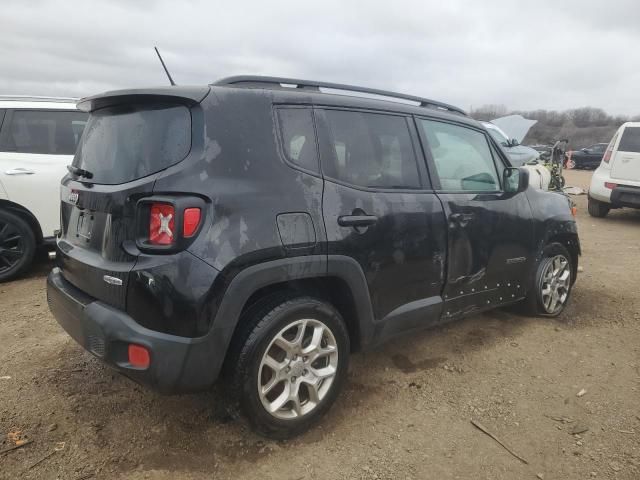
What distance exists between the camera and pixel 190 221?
213 cm

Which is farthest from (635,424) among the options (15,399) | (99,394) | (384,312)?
(15,399)

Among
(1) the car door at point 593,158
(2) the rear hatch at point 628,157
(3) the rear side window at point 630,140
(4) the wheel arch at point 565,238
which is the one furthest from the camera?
(1) the car door at point 593,158

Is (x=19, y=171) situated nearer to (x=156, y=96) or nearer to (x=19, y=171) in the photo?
(x=19, y=171)

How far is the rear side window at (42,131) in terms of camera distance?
5160 mm

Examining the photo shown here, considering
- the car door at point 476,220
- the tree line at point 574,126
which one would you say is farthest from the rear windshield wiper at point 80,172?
the tree line at point 574,126

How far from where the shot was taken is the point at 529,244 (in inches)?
153

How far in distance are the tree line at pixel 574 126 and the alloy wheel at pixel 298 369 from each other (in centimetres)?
4889

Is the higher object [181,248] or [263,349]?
[181,248]

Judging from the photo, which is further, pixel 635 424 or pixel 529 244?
pixel 529 244

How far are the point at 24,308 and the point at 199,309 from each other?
3.04 metres

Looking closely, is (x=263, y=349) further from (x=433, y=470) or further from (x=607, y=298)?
(x=607, y=298)

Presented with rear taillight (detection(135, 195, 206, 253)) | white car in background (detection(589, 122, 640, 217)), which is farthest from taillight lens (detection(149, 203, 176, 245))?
white car in background (detection(589, 122, 640, 217))

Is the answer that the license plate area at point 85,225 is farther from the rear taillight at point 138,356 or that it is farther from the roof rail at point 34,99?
the roof rail at point 34,99

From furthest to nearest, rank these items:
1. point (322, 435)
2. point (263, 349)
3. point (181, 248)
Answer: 1. point (322, 435)
2. point (263, 349)
3. point (181, 248)
